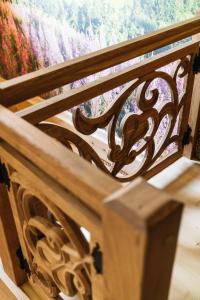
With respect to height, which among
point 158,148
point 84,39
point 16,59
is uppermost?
point 84,39

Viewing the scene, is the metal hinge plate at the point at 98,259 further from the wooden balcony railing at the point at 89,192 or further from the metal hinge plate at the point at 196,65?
the metal hinge plate at the point at 196,65

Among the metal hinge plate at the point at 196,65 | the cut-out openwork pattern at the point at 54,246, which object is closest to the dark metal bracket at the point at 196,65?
the metal hinge plate at the point at 196,65

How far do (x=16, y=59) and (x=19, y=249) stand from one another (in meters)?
2.66

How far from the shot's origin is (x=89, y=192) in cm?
66

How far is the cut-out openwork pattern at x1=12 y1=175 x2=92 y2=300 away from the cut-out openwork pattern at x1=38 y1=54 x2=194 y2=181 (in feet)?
0.88

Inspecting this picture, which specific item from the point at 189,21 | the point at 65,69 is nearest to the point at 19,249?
the point at 65,69

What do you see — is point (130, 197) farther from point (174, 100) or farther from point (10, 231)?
point (174, 100)

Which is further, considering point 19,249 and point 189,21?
point 189,21

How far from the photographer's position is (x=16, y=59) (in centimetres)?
358

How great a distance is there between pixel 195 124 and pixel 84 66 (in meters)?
0.82

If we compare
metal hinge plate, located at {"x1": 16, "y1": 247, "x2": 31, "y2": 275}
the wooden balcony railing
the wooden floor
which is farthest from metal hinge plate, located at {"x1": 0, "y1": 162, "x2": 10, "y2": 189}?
the wooden floor

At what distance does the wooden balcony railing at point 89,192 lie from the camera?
0.61 m

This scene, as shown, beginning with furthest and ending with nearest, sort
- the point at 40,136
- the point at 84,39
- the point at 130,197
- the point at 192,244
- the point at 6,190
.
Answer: the point at 84,39
the point at 192,244
the point at 6,190
the point at 40,136
the point at 130,197

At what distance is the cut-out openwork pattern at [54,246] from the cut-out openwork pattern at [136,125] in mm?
270
